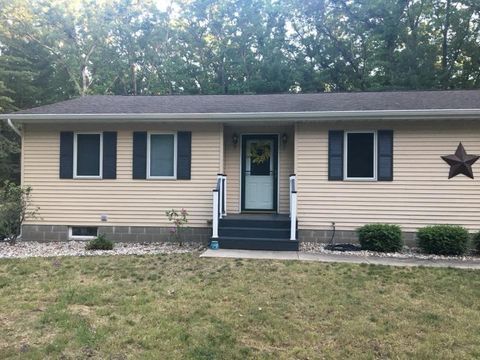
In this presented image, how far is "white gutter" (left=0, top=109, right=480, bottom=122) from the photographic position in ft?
25.2

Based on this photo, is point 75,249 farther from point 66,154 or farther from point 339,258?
point 339,258

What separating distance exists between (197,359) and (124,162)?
635cm

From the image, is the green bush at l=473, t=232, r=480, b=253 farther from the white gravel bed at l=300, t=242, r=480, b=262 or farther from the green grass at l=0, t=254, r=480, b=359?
the green grass at l=0, t=254, r=480, b=359

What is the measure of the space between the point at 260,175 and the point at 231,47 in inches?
572

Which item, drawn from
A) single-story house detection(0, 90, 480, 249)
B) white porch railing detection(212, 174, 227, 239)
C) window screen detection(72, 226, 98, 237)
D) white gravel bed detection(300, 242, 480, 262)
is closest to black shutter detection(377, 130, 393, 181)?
single-story house detection(0, 90, 480, 249)

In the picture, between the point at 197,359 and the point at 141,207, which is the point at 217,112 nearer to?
the point at 141,207

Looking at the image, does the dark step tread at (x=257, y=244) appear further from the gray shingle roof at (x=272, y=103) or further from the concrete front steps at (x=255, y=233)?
the gray shingle roof at (x=272, y=103)

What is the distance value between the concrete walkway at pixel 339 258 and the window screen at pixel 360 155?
203 centimetres

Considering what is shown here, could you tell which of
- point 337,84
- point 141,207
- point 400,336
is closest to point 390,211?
point 400,336

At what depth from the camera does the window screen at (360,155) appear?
8.30 meters

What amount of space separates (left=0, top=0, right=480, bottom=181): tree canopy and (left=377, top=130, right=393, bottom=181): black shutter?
1092 cm

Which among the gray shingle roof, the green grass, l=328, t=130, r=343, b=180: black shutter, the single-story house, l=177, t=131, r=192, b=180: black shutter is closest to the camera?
the green grass

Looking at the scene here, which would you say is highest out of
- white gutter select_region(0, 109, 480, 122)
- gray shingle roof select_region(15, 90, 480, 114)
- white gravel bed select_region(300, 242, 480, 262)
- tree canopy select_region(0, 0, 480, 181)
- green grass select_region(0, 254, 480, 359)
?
tree canopy select_region(0, 0, 480, 181)

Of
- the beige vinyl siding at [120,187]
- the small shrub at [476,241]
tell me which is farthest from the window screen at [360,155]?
the beige vinyl siding at [120,187]
